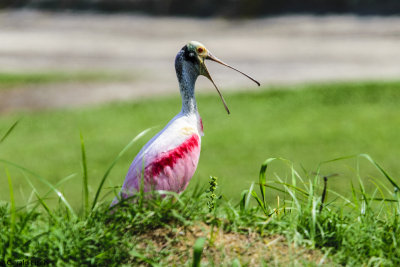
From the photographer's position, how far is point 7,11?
25.2 metres

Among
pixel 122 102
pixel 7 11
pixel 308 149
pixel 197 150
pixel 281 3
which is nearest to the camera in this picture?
pixel 197 150

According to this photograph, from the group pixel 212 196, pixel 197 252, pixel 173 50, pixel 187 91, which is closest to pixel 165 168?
pixel 212 196

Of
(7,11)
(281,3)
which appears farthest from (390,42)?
(7,11)

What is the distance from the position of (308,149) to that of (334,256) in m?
4.96

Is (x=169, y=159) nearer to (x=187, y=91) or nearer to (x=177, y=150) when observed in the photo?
(x=177, y=150)

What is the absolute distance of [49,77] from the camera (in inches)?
520

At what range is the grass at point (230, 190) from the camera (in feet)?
8.63

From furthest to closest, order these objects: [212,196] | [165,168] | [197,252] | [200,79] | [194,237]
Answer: [200,79]
[165,168]
[212,196]
[194,237]
[197,252]

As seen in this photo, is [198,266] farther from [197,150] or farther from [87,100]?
[87,100]

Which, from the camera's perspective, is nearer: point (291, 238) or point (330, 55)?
point (291, 238)

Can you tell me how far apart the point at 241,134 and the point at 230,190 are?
7.19ft

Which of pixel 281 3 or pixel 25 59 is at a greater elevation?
pixel 281 3

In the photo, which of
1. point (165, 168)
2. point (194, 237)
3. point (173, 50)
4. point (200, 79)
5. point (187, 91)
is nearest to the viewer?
point (194, 237)

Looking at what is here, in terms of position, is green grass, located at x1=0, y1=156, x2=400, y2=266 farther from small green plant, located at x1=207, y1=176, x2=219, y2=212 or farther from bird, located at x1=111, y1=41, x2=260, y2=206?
bird, located at x1=111, y1=41, x2=260, y2=206
